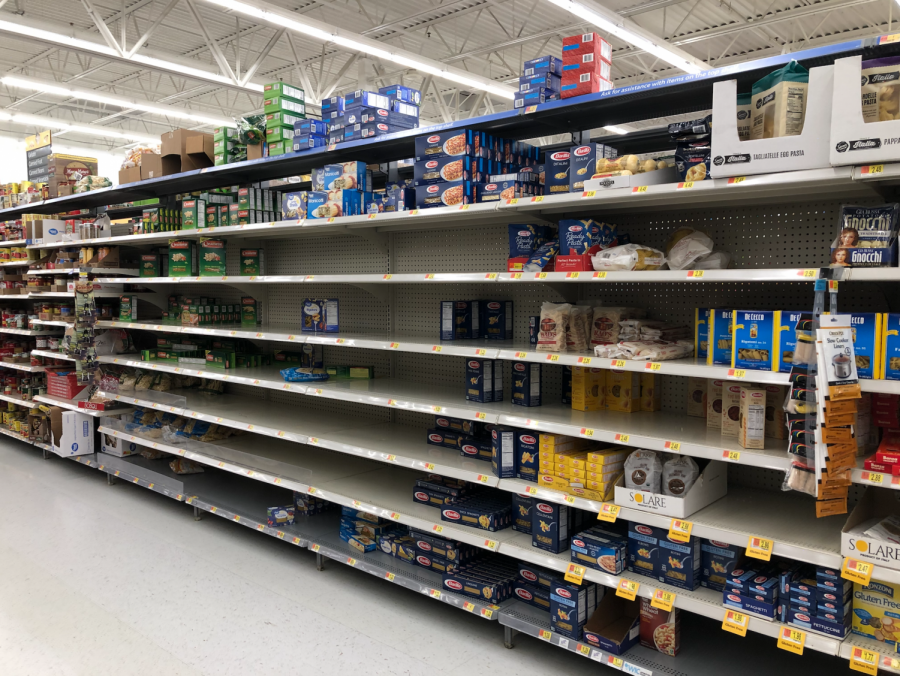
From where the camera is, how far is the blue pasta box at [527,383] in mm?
3184

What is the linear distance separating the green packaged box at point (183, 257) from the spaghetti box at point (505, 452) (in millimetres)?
3185

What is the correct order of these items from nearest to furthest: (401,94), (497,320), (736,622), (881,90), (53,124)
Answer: (881,90) → (736,622) → (497,320) → (401,94) → (53,124)

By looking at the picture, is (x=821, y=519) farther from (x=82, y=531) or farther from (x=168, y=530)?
(x=82, y=531)

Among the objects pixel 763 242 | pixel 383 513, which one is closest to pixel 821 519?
pixel 763 242

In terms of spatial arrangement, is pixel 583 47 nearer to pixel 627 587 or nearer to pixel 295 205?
pixel 295 205

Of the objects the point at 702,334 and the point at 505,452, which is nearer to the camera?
the point at 702,334

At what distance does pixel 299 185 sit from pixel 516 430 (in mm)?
2598

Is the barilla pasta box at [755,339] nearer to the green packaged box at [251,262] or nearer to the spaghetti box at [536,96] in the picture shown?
the spaghetti box at [536,96]

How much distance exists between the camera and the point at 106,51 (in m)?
8.39

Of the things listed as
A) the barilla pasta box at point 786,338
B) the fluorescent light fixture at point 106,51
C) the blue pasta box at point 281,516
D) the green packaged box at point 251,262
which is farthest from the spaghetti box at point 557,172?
the fluorescent light fixture at point 106,51

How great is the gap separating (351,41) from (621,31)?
3321 mm

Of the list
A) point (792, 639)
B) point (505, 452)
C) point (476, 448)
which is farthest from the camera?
point (476, 448)

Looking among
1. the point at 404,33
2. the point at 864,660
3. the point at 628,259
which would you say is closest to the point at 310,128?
the point at 628,259

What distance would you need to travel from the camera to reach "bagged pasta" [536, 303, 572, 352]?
294 centimetres
